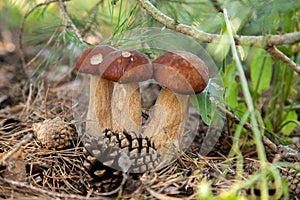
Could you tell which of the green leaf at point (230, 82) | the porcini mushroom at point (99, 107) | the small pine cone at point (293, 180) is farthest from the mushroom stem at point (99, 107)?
the small pine cone at point (293, 180)

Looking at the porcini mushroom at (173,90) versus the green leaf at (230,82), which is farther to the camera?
the green leaf at (230,82)

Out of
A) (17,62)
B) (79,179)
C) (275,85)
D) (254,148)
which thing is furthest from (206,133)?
(17,62)

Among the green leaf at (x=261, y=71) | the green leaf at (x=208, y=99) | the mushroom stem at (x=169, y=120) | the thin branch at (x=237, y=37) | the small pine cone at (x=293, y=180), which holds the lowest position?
the small pine cone at (x=293, y=180)

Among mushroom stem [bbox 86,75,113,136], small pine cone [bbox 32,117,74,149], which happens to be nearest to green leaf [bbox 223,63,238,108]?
mushroom stem [bbox 86,75,113,136]

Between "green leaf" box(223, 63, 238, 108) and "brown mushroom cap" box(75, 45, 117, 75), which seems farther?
"green leaf" box(223, 63, 238, 108)

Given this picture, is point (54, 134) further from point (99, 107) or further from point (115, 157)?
point (115, 157)

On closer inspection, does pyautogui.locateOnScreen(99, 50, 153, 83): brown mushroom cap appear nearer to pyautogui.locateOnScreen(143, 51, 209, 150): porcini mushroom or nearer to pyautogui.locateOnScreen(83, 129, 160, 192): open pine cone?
pyautogui.locateOnScreen(143, 51, 209, 150): porcini mushroom

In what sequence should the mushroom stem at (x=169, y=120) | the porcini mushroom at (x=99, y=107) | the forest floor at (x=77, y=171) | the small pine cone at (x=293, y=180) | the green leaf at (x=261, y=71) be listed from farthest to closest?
the green leaf at (x=261, y=71)
the porcini mushroom at (x=99, y=107)
the mushroom stem at (x=169, y=120)
the small pine cone at (x=293, y=180)
the forest floor at (x=77, y=171)

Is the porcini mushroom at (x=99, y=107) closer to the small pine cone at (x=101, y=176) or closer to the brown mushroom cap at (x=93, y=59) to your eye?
the brown mushroom cap at (x=93, y=59)
